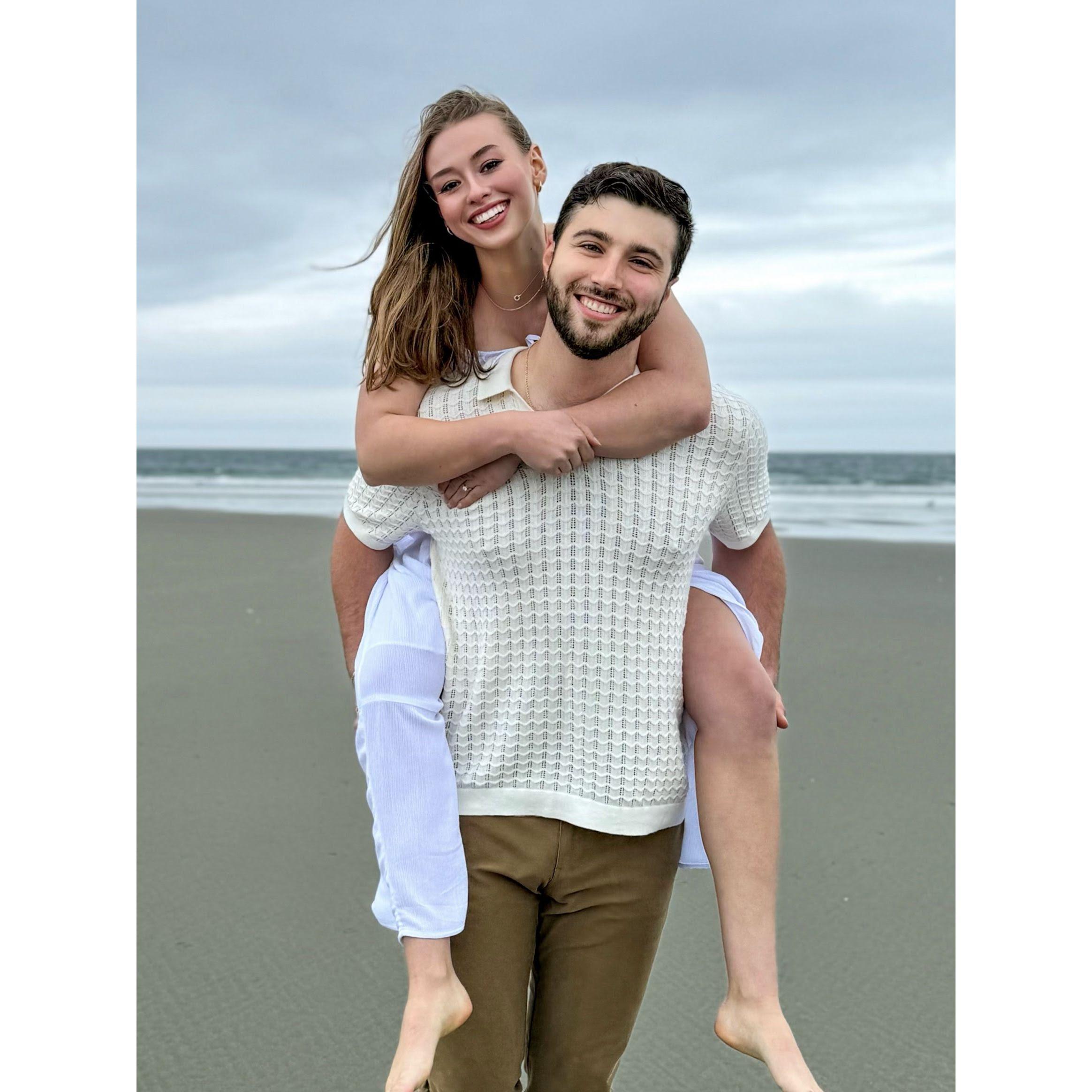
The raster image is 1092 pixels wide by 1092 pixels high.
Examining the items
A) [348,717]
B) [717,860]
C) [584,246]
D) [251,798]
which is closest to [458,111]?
[584,246]

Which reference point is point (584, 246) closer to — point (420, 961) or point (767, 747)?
point (767, 747)

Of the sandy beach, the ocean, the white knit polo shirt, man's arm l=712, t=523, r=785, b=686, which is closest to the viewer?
the white knit polo shirt

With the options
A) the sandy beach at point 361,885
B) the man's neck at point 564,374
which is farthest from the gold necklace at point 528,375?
the sandy beach at point 361,885

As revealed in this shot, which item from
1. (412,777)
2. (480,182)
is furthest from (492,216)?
(412,777)

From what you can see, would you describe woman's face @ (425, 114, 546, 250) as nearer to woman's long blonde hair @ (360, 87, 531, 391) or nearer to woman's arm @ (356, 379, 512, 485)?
woman's long blonde hair @ (360, 87, 531, 391)

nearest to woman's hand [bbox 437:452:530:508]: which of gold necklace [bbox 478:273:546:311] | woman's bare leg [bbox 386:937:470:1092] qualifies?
gold necklace [bbox 478:273:546:311]

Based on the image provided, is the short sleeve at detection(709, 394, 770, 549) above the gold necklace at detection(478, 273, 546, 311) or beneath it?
beneath

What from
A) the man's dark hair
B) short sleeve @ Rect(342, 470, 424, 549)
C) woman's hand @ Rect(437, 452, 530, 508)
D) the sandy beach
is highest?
the man's dark hair

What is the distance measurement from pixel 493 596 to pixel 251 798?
11.2 feet

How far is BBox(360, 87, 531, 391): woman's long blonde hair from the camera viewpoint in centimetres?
188

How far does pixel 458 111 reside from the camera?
6.68 feet

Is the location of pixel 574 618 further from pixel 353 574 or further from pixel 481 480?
pixel 353 574

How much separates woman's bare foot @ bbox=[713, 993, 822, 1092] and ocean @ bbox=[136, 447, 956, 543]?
21.3ft

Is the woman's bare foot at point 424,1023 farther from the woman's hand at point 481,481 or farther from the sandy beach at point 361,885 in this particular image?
Answer: the sandy beach at point 361,885
